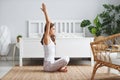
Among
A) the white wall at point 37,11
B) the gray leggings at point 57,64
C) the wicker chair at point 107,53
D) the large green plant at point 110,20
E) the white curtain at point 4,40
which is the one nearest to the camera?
the wicker chair at point 107,53

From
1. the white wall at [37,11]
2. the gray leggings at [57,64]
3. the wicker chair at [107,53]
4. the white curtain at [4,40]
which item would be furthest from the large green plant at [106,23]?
the wicker chair at [107,53]

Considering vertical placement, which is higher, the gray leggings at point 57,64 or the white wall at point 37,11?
the white wall at point 37,11

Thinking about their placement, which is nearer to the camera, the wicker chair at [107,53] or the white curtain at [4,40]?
the wicker chair at [107,53]

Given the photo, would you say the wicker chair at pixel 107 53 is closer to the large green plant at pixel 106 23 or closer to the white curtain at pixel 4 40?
the large green plant at pixel 106 23

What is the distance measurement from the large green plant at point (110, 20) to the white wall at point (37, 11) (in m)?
0.33

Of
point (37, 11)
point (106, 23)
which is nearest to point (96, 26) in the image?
point (106, 23)

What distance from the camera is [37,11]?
6746mm

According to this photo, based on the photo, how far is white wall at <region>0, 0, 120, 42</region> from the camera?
22.0 ft

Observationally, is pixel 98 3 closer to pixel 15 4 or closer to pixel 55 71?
pixel 15 4

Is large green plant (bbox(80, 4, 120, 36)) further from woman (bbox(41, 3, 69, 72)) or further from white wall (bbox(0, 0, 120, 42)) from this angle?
woman (bbox(41, 3, 69, 72))

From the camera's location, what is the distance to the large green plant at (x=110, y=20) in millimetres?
6473

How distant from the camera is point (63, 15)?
677 centimetres

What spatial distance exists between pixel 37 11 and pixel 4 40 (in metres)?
1.14

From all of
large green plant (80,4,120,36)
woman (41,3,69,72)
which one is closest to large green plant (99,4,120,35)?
large green plant (80,4,120,36)
